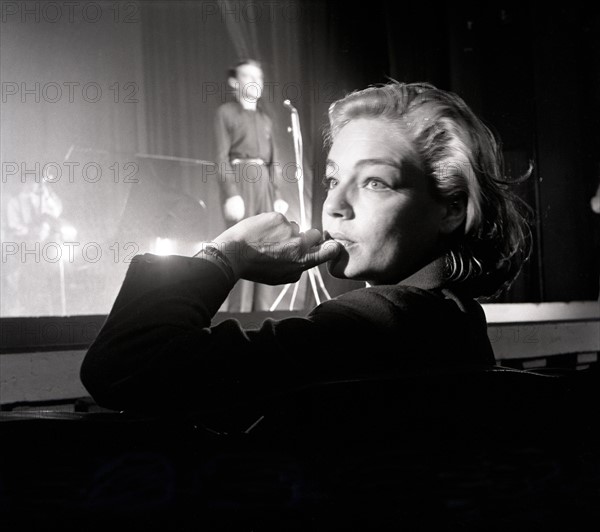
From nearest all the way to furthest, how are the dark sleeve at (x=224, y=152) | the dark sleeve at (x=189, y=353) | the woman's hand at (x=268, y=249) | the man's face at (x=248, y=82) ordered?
the dark sleeve at (x=189, y=353), the woman's hand at (x=268, y=249), the dark sleeve at (x=224, y=152), the man's face at (x=248, y=82)

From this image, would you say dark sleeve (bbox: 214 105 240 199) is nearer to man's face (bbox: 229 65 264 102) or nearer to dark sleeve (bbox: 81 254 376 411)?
man's face (bbox: 229 65 264 102)

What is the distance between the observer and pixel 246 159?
2236 millimetres

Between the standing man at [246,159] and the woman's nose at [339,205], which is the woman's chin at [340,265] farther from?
the standing man at [246,159]

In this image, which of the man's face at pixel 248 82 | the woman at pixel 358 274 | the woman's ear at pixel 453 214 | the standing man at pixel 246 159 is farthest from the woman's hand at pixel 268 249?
the man's face at pixel 248 82

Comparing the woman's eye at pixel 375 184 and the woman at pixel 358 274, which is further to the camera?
the woman's eye at pixel 375 184

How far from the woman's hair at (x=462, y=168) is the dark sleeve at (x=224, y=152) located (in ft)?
4.72

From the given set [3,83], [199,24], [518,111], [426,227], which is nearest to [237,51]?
[199,24]

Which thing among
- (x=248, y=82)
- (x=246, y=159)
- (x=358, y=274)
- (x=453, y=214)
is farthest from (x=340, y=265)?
(x=248, y=82)

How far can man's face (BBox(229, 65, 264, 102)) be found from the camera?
7.50ft

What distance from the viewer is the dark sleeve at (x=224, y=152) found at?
2186 millimetres

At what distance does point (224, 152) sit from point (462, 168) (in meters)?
1.57

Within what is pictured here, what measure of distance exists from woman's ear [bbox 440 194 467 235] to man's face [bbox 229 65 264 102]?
1.63 meters

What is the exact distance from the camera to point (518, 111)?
2.48m

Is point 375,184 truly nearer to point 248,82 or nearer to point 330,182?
point 330,182
